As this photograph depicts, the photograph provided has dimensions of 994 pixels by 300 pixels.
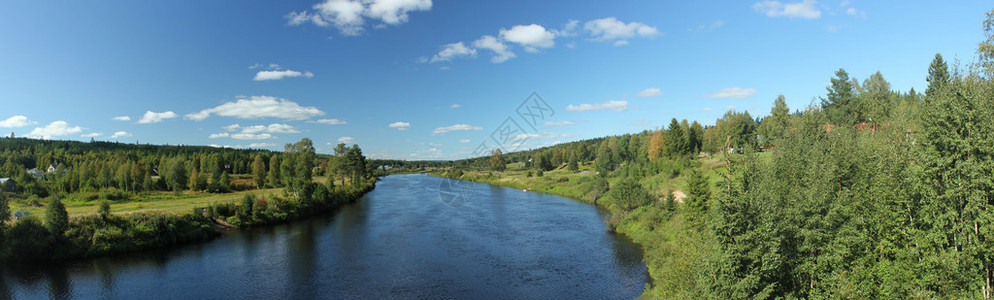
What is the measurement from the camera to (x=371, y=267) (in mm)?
29203

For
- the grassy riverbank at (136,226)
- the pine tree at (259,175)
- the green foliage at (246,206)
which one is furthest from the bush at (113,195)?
the pine tree at (259,175)

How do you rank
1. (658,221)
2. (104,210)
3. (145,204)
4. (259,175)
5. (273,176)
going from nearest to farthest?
(104,210), (658,221), (145,204), (259,175), (273,176)

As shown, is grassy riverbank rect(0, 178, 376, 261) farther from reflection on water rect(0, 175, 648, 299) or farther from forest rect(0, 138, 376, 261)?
reflection on water rect(0, 175, 648, 299)

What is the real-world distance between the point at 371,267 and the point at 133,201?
4177cm

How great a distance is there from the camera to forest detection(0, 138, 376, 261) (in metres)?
30.2

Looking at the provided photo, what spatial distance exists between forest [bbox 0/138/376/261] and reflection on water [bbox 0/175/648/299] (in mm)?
2179

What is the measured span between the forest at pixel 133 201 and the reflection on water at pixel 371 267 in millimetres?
2179

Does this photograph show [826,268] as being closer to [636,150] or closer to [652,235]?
[652,235]

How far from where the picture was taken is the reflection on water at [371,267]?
24281 mm

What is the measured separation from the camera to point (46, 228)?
3011 cm

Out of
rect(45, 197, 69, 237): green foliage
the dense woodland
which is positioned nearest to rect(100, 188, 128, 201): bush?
rect(45, 197, 69, 237): green foliage

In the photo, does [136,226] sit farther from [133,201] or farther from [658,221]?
[658,221]

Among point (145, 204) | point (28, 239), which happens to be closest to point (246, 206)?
point (145, 204)

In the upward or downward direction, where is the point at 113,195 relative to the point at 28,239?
upward
